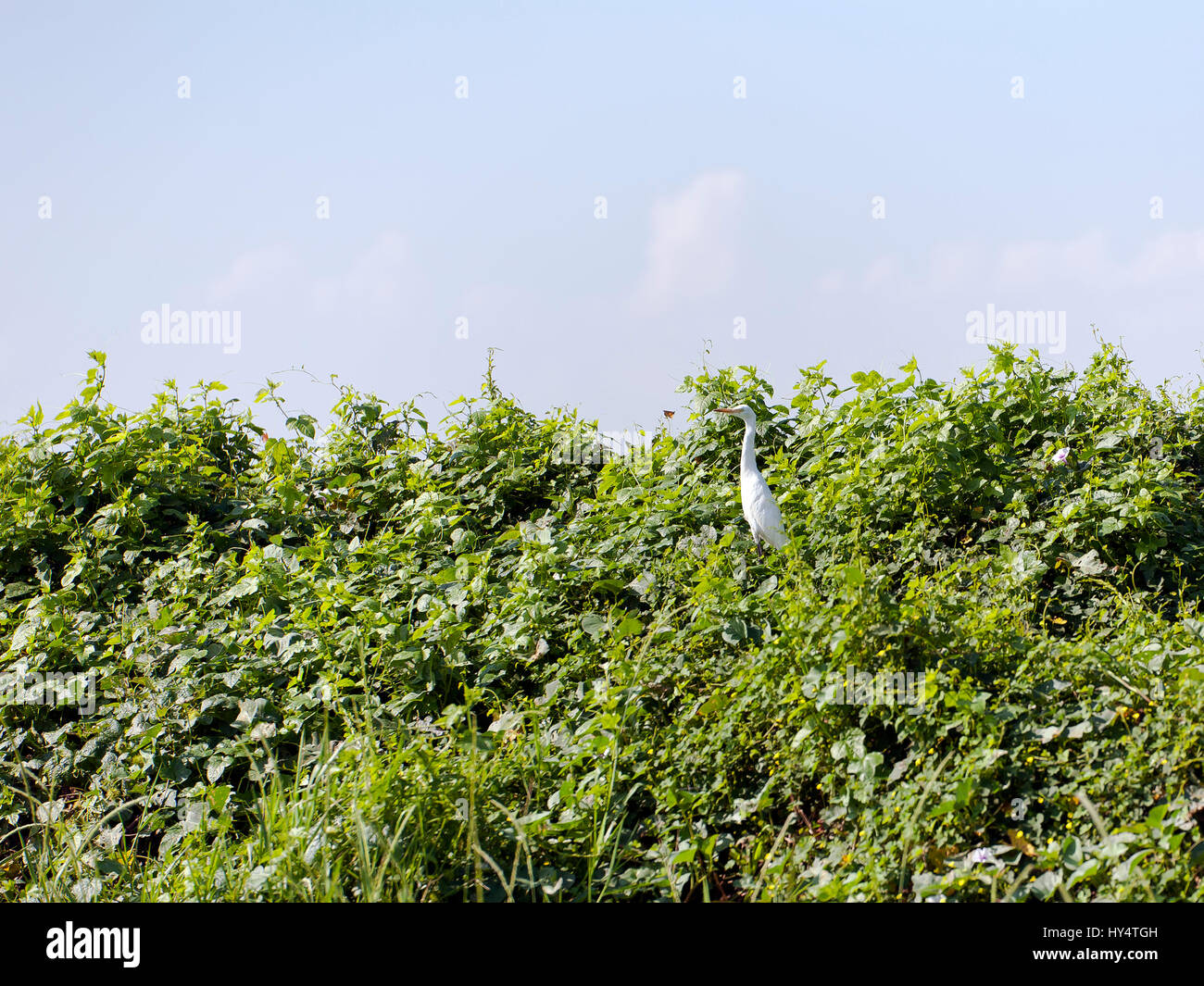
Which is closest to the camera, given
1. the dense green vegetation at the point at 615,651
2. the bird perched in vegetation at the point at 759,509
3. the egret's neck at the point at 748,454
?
the dense green vegetation at the point at 615,651

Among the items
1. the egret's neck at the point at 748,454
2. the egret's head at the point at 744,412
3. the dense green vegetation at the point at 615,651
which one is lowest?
the dense green vegetation at the point at 615,651

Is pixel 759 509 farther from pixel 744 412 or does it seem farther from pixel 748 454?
pixel 744 412

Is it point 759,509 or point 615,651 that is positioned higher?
point 759,509

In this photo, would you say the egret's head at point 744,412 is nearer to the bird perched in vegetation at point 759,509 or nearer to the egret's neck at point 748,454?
the egret's neck at point 748,454

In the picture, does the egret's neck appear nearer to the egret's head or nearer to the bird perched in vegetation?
the bird perched in vegetation

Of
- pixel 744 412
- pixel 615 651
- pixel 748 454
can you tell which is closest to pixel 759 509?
pixel 748 454

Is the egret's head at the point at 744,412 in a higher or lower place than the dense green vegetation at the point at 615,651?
higher

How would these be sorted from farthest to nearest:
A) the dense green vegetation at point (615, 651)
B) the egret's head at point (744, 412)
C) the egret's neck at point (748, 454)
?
the egret's head at point (744, 412), the egret's neck at point (748, 454), the dense green vegetation at point (615, 651)

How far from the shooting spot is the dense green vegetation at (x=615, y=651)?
9.86ft

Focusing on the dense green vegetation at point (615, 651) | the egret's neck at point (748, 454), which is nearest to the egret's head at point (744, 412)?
the egret's neck at point (748, 454)

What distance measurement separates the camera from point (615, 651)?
392 centimetres
